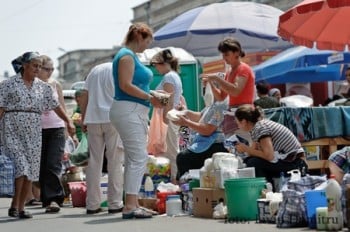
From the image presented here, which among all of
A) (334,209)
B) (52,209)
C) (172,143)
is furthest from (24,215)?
(334,209)

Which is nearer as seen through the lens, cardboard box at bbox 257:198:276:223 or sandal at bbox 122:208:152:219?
cardboard box at bbox 257:198:276:223

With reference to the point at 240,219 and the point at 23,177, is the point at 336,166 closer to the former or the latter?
the point at 240,219

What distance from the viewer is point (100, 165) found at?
1007 centimetres

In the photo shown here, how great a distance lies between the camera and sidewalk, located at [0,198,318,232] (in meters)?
7.82

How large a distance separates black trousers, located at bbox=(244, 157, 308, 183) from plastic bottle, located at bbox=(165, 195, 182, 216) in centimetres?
97

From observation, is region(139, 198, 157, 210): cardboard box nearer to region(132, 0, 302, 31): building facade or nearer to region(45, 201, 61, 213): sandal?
region(45, 201, 61, 213): sandal

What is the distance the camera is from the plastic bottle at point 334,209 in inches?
283

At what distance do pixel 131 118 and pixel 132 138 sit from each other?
8.0 inches

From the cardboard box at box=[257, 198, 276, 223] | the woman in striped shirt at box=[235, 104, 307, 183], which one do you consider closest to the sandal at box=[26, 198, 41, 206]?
the woman in striped shirt at box=[235, 104, 307, 183]

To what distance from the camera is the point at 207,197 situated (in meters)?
8.87

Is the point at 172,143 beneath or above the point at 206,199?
above

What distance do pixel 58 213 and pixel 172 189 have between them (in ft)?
4.92

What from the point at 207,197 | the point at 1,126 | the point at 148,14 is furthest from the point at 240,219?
the point at 148,14

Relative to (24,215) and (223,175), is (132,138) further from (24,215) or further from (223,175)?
(24,215)
